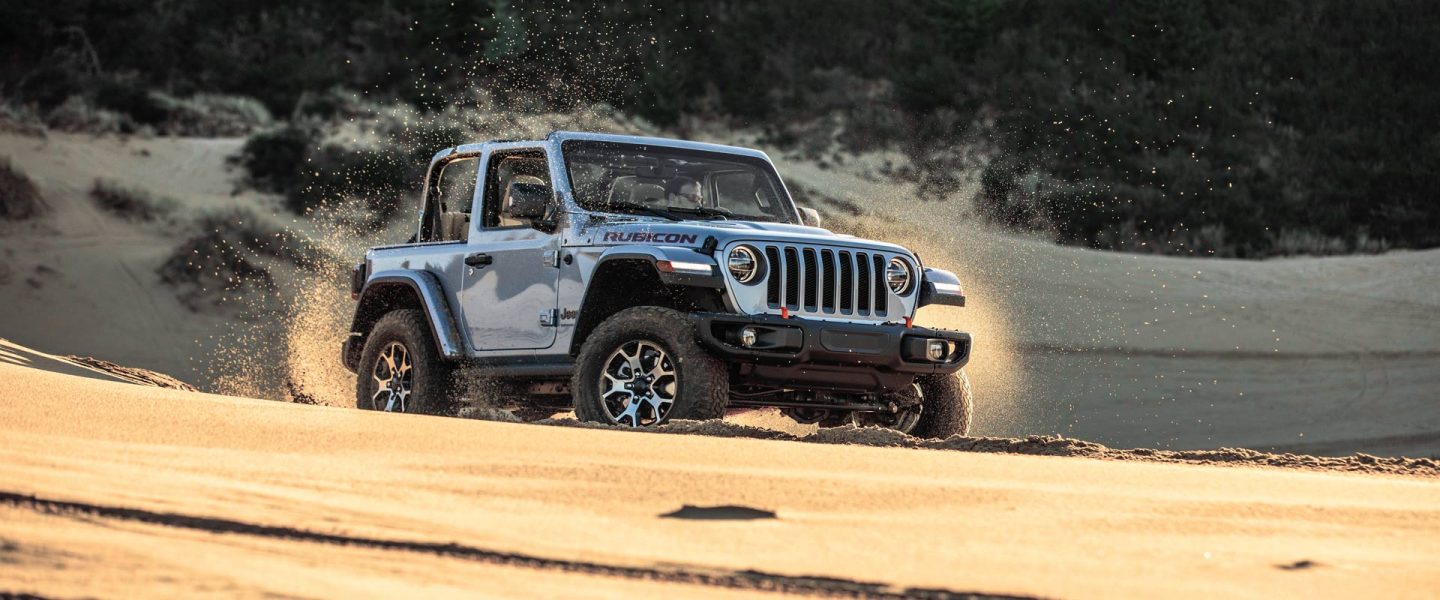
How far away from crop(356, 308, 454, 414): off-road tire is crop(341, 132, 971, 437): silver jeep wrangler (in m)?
0.01

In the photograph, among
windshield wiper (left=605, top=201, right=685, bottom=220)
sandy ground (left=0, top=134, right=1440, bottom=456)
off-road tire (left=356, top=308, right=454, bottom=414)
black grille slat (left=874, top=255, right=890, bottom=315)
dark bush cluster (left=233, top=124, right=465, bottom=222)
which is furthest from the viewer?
dark bush cluster (left=233, top=124, right=465, bottom=222)

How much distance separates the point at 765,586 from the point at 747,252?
17.3 feet

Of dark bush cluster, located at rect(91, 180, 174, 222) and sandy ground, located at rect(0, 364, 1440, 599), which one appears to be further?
dark bush cluster, located at rect(91, 180, 174, 222)

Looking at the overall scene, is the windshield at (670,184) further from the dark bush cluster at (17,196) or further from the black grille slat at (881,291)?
the dark bush cluster at (17,196)

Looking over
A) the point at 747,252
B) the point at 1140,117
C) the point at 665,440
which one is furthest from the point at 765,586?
the point at 1140,117

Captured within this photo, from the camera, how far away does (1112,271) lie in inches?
1022

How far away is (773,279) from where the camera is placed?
9875 mm

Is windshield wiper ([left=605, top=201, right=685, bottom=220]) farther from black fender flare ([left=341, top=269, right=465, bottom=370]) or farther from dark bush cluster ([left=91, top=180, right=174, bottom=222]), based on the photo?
dark bush cluster ([left=91, top=180, right=174, bottom=222])

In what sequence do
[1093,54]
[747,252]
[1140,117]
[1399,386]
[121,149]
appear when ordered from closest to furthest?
[747,252] < [1399,386] < [121,149] < [1140,117] < [1093,54]

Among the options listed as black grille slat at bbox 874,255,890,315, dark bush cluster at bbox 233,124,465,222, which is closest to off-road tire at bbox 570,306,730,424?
black grille slat at bbox 874,255,890,315

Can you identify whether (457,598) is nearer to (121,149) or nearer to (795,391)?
(795,391)

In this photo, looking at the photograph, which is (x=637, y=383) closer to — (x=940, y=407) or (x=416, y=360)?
(x=940, y=407)

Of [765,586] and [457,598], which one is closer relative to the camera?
[457,598]

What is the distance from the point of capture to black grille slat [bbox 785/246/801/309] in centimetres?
994
